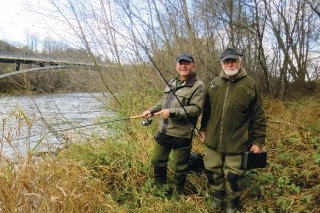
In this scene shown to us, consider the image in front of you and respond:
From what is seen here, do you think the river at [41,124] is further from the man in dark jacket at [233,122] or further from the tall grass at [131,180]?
the man in dark jacket at [233,122]

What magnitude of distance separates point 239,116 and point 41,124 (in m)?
3.31

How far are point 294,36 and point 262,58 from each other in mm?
1257

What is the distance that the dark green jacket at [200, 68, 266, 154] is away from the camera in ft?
8.12

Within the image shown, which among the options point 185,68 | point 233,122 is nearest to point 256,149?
point 233,122

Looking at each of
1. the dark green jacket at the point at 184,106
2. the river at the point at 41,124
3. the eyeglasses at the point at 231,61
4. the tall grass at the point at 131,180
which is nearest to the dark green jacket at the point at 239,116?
the eyeglasses at the point at 231,61

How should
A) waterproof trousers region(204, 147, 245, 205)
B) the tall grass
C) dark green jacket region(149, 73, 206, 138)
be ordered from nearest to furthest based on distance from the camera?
the tall grass, waterproof trousers region(204, 147, 245, 205), dark green jacket region(149, 73, 206, 138)

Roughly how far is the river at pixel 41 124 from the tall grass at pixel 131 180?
0.21 m

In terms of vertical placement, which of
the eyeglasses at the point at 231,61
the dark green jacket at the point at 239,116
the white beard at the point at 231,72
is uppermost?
the eyeglasses at the point at 231,61

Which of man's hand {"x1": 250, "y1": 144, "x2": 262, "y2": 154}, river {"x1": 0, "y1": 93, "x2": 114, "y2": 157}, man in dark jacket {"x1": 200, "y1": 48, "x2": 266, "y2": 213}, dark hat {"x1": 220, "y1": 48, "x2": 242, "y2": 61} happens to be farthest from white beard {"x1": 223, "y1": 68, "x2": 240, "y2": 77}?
river {"x1": 0, "y1": 93, "x2": 114, "y2": 157}

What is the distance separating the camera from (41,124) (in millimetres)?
4500

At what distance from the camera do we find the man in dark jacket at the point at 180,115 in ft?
8.97

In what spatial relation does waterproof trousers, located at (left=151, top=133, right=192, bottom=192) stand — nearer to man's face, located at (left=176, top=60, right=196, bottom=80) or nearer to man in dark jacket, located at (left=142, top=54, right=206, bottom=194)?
man in dark jacket, located at (left=142, top=54, right=206, bottom=194)

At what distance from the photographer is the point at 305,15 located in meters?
7.47

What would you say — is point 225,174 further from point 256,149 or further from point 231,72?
point 231,72
